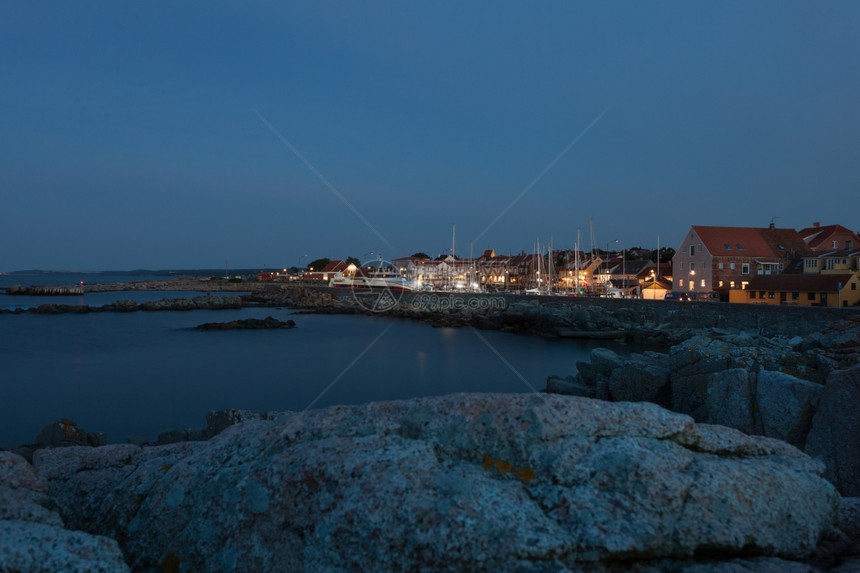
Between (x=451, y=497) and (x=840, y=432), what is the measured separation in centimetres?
683

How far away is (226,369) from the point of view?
3559 centimetres

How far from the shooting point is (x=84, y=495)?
15.2ft

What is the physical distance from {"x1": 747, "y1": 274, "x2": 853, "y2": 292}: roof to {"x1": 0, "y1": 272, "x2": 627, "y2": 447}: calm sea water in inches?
656

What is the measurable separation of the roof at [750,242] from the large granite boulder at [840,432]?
5981 centimetres

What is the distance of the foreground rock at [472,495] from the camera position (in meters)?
3.33

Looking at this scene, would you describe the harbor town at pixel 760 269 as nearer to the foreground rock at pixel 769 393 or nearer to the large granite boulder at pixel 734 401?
the foreground rock at pixel 769 393

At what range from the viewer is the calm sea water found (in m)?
24.9

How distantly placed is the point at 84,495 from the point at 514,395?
12.6ft

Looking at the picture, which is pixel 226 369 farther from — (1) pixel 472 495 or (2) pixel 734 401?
(1) pixel 472 495

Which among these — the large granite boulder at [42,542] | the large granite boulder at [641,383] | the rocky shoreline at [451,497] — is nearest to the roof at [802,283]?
the large granite boulder at [641,383]

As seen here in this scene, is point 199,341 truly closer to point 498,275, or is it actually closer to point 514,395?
point 514,395

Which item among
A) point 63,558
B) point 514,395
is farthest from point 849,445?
point 63,558

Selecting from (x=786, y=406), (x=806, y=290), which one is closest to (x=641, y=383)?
(x=786, y=406)

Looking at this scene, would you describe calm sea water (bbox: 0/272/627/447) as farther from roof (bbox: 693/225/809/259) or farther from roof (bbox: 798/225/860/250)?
roof (bbox: 798/225/860/250)
